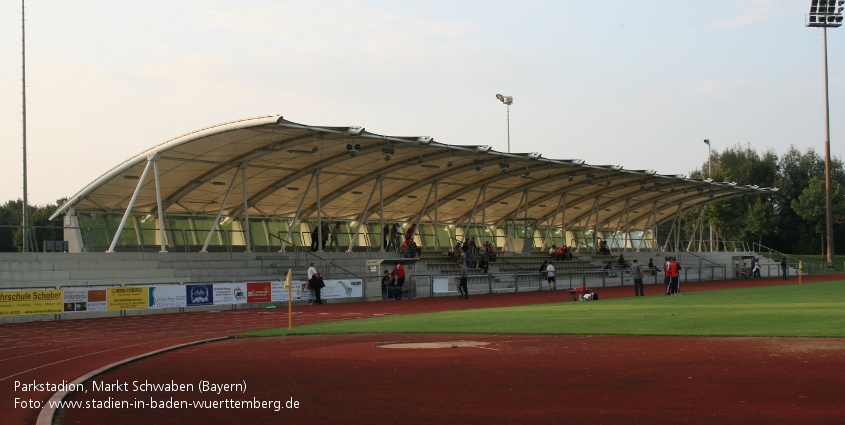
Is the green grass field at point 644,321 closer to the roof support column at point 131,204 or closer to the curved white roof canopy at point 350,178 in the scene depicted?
the curved white roof canopy at point 350,178

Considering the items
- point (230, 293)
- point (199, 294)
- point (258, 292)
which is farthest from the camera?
point (258, 292)

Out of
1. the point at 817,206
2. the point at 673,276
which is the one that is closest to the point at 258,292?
the point at 673,276

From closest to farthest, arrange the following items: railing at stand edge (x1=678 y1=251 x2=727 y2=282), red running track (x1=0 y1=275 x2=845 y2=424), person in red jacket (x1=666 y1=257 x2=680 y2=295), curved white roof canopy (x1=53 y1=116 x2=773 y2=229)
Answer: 1. red running track (x1=0 y1=275 x2=845 y2=424)
2. person in red jacket (x1=666 y1=257 x2=680 y2=295)
3. curved white roof canopy (x1=53 y1=116 x2=773 y2=229)
4. railing at stand edge (x1=678 y1=251 x2=727 y2=282)

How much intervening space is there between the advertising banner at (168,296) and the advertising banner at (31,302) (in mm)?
3213

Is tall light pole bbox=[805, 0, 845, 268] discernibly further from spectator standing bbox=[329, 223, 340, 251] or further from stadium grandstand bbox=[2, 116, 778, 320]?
spectator standing bbox=[329, 223, 340, 251]

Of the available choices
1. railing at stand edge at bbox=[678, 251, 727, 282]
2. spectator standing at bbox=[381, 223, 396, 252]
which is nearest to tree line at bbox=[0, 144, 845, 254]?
railing at stand edge at bbox=[678, 251, 727, 282]

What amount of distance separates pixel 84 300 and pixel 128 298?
1.50 metres

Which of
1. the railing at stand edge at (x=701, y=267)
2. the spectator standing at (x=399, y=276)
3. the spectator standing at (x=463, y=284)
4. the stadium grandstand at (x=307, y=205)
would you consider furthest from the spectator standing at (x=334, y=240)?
the railing at stand edge at (x=701, y=267)

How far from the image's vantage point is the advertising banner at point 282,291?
33125mm

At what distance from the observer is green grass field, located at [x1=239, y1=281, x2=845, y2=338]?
17422 mm

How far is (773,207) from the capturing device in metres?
98.2

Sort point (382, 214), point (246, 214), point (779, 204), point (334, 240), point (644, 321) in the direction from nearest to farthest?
point (644, 321) < point (246, 214) < point (382, 214) < point (334, 240) < point (779, 204)

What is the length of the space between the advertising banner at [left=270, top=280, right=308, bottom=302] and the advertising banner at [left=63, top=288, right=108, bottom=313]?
22.7 ft

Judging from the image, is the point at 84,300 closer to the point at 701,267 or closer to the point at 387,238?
the point at 387,238
